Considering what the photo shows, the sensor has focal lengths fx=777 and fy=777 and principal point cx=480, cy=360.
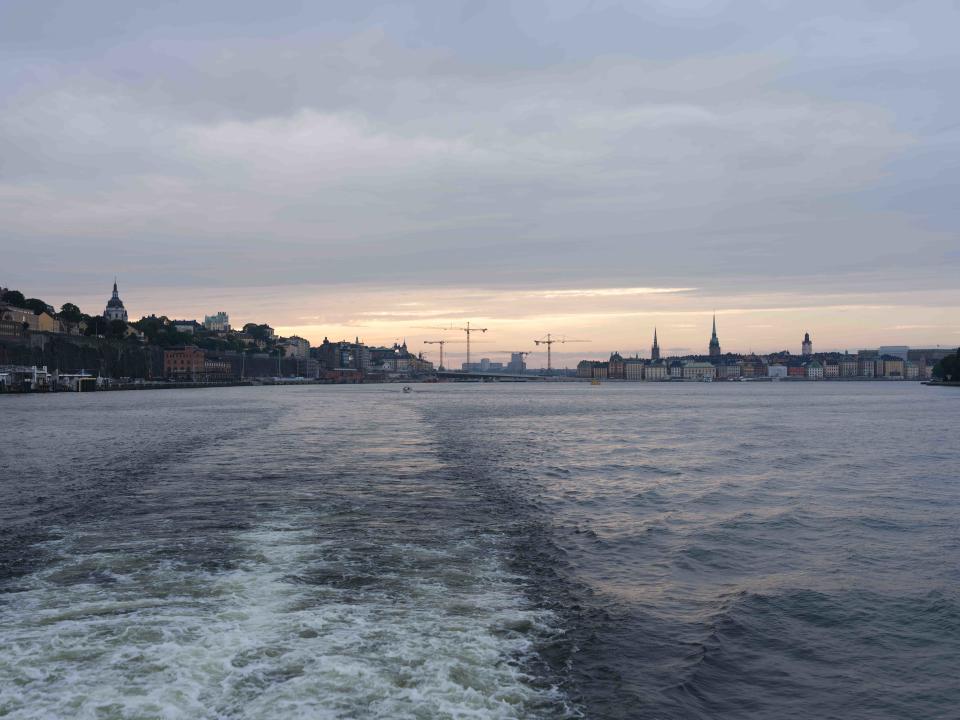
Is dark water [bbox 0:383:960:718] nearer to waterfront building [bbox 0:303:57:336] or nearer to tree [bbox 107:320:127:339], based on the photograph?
waterfront building [bbox 0:303:57:336]

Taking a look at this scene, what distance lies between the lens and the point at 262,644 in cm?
865

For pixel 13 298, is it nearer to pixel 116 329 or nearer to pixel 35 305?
pixel 35 305

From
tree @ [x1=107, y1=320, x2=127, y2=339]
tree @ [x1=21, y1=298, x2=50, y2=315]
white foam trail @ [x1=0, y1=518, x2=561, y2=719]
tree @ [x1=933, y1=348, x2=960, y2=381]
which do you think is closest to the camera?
white foam trail @ [x1=0, y1=518, x2=561, y2=719]

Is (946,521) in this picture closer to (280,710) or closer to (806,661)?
(806,661)

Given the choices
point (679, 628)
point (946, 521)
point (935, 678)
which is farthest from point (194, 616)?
point (946, 521)

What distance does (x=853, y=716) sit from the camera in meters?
7.47

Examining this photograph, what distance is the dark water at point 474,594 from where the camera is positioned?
7664 millimetres

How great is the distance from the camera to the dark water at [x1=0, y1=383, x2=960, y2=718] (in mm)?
7664

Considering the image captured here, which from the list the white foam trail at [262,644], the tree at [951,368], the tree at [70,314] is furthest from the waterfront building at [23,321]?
the tree at [951,368]

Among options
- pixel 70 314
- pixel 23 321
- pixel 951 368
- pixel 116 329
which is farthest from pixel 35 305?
pixel 951 368

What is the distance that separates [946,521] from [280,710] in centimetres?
1551

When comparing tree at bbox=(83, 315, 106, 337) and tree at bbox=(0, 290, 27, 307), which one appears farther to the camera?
tree at bbox=(83, 315, 106, 337)

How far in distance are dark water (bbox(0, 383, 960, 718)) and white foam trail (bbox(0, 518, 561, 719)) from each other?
37 mm

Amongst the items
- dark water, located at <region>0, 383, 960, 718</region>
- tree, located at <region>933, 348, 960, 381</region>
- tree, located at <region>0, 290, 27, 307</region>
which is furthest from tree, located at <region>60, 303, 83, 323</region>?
tree, located at <region>933, 348, 960, 381</region>
